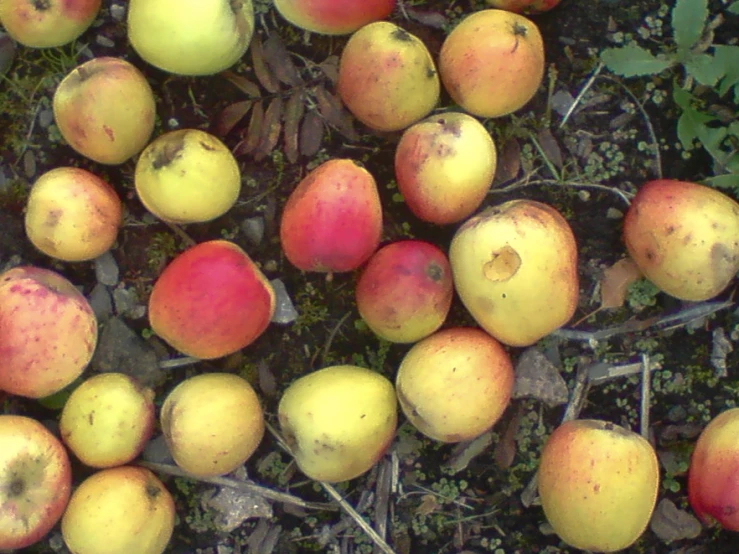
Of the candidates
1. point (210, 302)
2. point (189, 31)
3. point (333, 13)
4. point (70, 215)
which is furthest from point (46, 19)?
point (210, 302)

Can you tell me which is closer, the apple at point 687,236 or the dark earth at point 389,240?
the apple at point 687,236

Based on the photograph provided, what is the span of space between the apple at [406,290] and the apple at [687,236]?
561 millimetres

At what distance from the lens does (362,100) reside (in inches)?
92.1

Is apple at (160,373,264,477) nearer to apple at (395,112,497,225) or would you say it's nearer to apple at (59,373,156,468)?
apple at (59,373,156,468)

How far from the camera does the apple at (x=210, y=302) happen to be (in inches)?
89.3

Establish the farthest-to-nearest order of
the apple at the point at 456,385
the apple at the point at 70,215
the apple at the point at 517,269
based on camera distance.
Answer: the apple at the point at 70,215 → the apple at the point at 456,385 → the apple at the point at 517,269

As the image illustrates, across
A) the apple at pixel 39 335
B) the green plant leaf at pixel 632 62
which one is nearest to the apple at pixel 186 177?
the apple at pixel 39 335

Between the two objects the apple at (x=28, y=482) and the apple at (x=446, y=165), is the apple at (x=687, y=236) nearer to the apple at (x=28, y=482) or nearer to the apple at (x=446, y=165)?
the apple at (x=446, y=165)

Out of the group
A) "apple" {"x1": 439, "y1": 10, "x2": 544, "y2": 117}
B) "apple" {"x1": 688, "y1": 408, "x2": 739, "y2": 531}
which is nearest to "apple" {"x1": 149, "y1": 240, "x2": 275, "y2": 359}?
"apple" {"x1": 439, "y1": 10, "x2": 544, "y2": 117}

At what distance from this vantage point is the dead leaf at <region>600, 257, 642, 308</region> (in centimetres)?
253

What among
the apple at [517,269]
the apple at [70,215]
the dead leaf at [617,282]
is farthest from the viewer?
the dead leaf at [617,282]

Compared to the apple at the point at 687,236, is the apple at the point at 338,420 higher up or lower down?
lower down

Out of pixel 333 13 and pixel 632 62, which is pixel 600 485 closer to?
pixel 632 62

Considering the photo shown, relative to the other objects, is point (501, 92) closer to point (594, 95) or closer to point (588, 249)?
point (594, 95)
